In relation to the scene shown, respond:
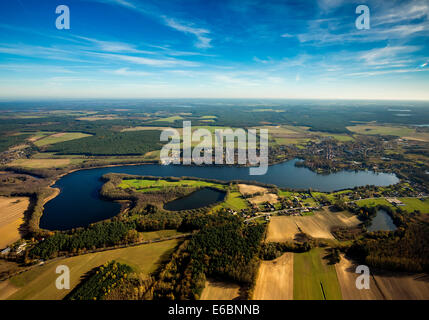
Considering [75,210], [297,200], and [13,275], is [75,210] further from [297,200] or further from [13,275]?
[297,200]

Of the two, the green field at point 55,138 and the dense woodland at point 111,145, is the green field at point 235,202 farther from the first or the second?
the green field at point 55,138

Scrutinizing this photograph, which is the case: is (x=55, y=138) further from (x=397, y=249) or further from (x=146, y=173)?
(x=397, y=249)

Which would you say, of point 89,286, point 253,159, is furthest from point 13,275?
point 253,159

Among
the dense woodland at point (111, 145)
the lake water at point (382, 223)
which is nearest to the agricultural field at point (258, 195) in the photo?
the lake water at point (382, 223)

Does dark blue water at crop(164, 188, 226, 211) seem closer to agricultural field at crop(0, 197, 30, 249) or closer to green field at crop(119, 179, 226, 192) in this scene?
green field at crop(119, 179, 226, 192)
